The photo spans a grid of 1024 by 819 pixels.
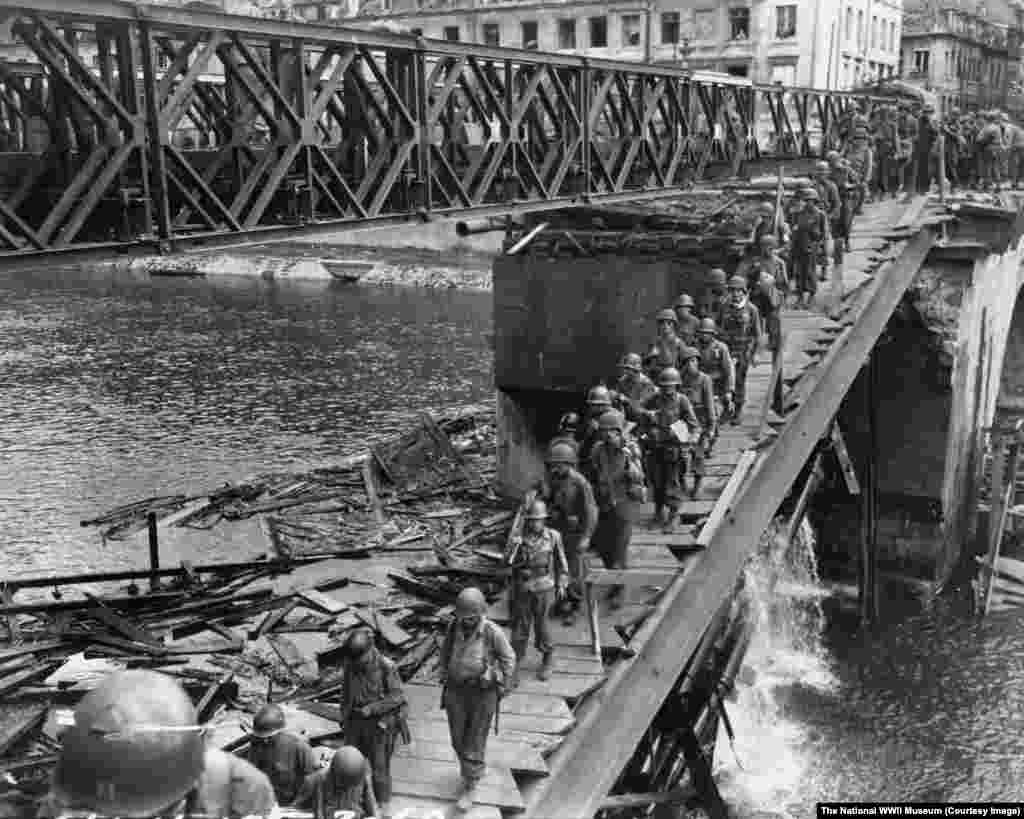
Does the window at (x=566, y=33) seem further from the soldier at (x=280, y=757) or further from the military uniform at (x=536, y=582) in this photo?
the soldier at (x=280, y=757)

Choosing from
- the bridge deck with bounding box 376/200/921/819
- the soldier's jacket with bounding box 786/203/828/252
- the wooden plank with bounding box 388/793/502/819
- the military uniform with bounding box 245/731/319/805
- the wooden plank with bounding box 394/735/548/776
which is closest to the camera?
the military uniform with bounding box 245/731/319/805

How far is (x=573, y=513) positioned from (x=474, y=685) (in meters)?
2.77

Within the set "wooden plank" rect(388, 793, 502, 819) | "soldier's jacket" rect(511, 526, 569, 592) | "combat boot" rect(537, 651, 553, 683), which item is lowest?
"wooden plank" rect(388, 793, 502, 819)

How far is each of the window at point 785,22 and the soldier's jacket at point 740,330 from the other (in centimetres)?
5135

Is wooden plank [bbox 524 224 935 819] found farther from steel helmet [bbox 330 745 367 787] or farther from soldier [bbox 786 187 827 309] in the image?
soldier [bbox 786 187 827 309]

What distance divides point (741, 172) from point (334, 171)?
15.4 metres

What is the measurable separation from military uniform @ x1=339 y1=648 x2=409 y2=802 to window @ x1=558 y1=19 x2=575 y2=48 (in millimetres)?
64782

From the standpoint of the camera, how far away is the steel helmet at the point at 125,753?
13.0 feet

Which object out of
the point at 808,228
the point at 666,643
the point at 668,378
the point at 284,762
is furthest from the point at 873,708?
the point at 284,762

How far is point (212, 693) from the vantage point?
47.1ft

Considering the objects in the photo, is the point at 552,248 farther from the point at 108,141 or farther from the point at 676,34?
the point at 676,34

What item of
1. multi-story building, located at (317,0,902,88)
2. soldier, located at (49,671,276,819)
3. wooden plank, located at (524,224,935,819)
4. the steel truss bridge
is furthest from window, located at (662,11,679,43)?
soldier, located at (49,671,276,819)

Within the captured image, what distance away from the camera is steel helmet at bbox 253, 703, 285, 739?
8.00 m

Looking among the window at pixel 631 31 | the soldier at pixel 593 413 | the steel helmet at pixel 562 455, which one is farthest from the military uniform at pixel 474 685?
the window at pixel 631 31
